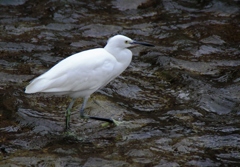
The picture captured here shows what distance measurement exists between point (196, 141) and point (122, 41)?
Answer: 1.56 meters

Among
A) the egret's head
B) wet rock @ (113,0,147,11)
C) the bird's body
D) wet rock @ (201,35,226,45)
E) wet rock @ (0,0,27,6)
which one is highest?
the egret's head

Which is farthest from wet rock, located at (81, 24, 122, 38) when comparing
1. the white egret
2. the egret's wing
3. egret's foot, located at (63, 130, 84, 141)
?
egret's foot, located at (63, 130, 84, 141)

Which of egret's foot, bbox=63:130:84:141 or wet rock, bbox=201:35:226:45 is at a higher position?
wet rock, bbox=201:35:226:45

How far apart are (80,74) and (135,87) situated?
186 centimetres

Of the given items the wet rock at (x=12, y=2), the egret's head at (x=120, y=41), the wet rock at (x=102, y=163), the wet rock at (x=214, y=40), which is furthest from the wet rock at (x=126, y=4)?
the wet rock at (x=102, y=163)

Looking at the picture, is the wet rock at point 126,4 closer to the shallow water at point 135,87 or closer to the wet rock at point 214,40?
the shallow water at point 135,87

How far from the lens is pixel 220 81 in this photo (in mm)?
8648

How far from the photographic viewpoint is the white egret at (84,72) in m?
6.68

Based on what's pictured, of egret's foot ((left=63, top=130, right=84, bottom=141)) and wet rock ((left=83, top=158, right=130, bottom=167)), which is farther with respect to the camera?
egret's foot ((left=63, top=130, right=84, bottom=141))

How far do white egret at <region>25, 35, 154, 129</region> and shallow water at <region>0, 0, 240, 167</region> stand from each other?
0.62m

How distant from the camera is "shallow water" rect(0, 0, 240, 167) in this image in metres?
6.48

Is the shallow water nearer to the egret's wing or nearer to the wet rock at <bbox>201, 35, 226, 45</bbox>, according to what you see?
the wet rock at <bbox>201, 35, 226, 45</bbox>

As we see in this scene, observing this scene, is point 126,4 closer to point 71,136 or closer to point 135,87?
point 135,87

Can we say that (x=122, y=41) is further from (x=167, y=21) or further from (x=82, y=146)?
(x=167, y=21)
